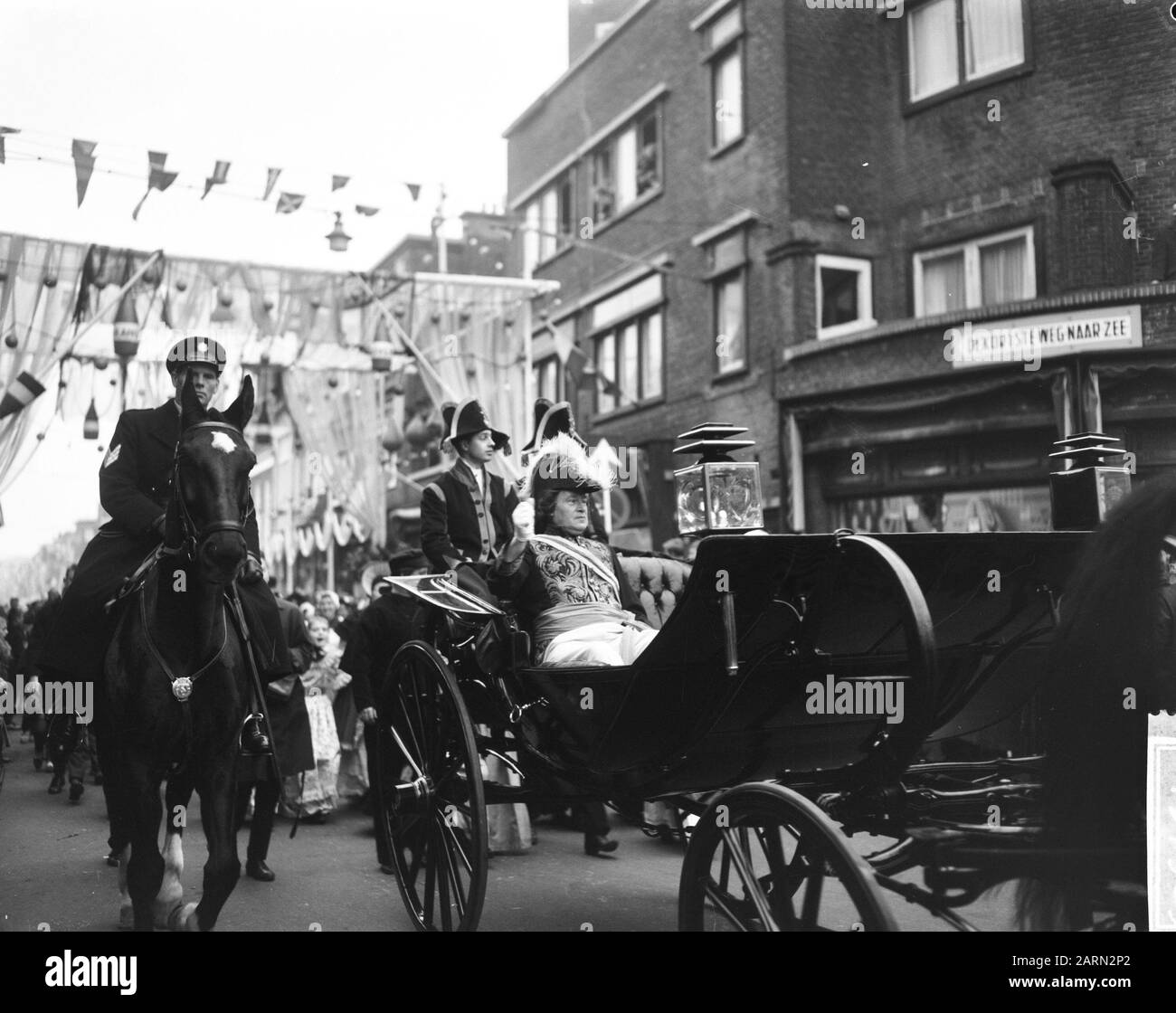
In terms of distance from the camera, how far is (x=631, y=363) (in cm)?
840

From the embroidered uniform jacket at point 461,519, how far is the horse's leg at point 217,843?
1305 mm

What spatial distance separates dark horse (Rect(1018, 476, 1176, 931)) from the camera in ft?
6.75

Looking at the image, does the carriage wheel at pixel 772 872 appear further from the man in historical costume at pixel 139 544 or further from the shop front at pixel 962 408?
the shop front at pixel 962 408

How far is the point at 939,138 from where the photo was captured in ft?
22.4

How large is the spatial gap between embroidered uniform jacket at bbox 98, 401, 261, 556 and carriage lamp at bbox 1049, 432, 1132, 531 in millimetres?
2804

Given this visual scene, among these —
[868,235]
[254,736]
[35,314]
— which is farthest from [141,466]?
[868,235]

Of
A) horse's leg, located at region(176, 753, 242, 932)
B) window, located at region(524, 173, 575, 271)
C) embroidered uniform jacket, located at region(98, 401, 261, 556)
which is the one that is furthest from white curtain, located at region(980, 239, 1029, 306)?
horse's leg, located at region(176, 753, 242, 932)

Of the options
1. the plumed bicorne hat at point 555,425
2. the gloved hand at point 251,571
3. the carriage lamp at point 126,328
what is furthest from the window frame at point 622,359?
the gloved hand at point 251,571

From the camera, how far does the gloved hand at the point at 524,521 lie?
3.57m

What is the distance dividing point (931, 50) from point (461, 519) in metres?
4.28

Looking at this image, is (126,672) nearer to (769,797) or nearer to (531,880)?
(531,880)

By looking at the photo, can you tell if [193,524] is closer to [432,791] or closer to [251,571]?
[251,571]

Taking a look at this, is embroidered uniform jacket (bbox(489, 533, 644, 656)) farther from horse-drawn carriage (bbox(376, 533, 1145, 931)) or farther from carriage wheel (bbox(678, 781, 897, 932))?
carriage wheel (bbox(678, 781, 897, 932))
